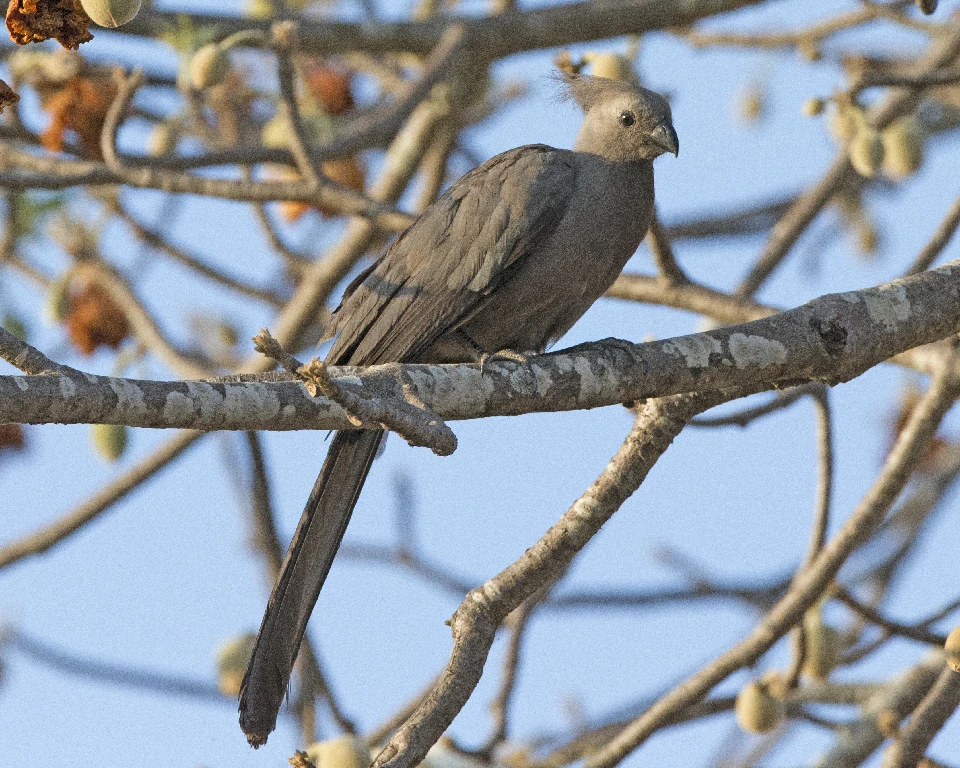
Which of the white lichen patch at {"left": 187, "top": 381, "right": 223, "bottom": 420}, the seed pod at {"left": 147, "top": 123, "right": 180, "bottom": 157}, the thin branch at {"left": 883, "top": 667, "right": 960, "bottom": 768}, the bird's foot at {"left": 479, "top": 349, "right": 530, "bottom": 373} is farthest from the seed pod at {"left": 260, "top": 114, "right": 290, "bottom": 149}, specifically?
the thin branch at {"left": 883, "top": 667, "right": 960, "bottom": 768}

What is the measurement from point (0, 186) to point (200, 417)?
2.20m

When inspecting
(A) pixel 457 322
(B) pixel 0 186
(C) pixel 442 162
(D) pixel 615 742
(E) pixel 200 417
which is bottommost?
(D) pixel 615 742

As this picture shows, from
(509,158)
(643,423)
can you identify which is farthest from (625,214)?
(643,423)

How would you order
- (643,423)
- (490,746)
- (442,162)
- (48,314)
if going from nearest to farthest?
(643,423) < (490,746) < (48,314) < (442,162)

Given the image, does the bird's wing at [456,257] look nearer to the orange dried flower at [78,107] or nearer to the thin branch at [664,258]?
the thin branch at [664,258]

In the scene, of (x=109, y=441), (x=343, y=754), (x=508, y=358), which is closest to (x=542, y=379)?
(x=508, y=358)

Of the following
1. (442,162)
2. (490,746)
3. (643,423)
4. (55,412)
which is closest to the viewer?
(55,412)

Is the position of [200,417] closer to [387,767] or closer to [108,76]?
[387,767]

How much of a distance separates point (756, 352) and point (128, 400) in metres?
1.83

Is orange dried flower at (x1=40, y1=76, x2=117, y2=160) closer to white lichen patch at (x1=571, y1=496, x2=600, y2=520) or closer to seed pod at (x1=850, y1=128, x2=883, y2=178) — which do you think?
white lichen patch at (x1=571, y1=496, x2=600, y2=520)

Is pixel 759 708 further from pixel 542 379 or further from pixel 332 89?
pixel 332 89

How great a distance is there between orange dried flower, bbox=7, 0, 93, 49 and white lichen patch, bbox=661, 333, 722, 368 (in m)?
1.81

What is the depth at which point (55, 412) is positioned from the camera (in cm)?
277

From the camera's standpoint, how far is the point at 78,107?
5352mm
